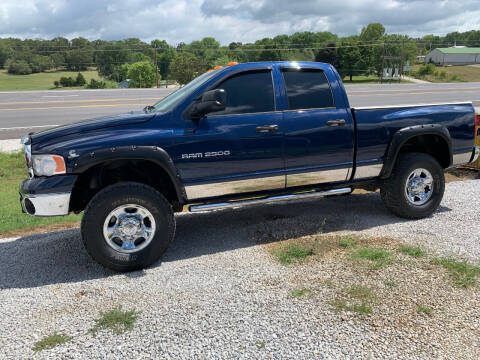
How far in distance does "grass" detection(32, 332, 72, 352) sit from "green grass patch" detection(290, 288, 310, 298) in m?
1.75

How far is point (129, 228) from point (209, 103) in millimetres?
1451

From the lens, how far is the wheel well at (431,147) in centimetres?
543

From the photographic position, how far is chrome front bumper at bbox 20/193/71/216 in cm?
386

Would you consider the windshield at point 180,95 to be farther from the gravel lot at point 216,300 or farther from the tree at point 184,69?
the tree at point 184,69

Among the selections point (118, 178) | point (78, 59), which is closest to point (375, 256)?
point (118, 178)

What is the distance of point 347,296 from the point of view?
3.42 m

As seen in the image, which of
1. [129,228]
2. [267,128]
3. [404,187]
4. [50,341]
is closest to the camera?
[50,341]

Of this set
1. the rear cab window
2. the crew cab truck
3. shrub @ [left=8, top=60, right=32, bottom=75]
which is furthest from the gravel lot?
shrub @ [left=8, top=60, right=32, bottom=75]

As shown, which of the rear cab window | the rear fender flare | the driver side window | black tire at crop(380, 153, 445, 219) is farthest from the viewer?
black tire at crop(380, 153, 445, 219)

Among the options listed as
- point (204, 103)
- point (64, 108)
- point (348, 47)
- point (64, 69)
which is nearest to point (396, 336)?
point (204, 103)

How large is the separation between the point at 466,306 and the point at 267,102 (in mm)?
2700

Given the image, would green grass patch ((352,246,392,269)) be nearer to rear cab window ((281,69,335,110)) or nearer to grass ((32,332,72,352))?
rear cab window ((281,69,335,110))

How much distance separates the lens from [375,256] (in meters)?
4.12

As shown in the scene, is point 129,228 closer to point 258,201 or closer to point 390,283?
point 258,201
